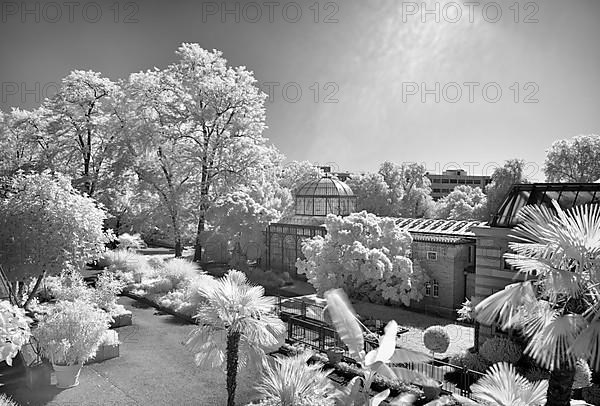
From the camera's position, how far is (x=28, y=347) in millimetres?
16047

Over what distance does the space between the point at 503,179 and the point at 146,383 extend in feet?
156

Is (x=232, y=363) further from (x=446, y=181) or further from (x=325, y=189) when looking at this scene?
(x=446, y=181)

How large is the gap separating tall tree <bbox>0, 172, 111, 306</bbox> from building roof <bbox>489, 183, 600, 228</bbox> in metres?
17.9

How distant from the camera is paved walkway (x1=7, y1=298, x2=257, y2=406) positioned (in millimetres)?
13906

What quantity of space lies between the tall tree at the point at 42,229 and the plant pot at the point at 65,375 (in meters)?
5.98

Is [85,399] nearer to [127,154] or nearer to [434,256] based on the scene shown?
[434,256]

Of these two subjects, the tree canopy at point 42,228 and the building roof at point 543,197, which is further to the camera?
the tree canopy at point 42,228

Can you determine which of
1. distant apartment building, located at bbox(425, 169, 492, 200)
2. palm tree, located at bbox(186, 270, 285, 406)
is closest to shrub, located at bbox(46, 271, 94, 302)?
palm tree, located at bbox(186, 270, 285, 406)

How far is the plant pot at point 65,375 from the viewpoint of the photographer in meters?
14.6

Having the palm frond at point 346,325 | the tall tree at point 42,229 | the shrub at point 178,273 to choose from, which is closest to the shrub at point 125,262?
the shrub at point 178,273

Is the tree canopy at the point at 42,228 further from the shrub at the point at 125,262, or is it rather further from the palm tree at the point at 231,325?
the shrub at the point at 125,262

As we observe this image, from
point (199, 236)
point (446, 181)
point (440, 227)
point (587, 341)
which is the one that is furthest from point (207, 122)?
point (446, 181)

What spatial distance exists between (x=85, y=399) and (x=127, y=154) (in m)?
25.6

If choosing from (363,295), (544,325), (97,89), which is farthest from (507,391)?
(97,89)
